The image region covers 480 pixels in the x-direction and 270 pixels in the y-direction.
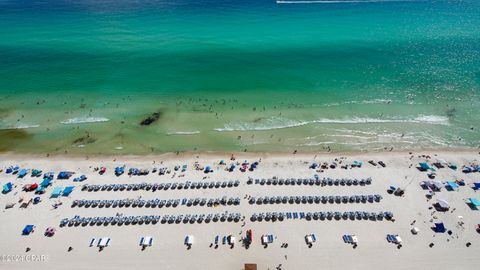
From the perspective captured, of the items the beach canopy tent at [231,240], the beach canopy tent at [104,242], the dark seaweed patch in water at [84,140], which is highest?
the dark seaweed patch in water at [84,140]

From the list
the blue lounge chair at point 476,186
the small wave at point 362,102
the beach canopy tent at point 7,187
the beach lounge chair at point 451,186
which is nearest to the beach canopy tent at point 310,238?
the beach lounge chair at point 451,186

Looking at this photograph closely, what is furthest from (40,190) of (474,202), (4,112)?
(474,202)

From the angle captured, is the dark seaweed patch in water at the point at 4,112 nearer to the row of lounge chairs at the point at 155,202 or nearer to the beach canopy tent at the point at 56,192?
the beach canopy tent at the point at 56,192

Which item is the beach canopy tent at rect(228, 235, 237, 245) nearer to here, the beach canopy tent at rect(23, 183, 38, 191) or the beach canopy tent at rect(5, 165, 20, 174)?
the beach canopy tent at rect(23, 183, 38, 191)

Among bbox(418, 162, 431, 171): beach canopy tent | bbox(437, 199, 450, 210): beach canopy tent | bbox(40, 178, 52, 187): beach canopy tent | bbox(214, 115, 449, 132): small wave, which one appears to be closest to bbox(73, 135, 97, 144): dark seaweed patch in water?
bbox(40, 178, 52, 187): beach canopy tent

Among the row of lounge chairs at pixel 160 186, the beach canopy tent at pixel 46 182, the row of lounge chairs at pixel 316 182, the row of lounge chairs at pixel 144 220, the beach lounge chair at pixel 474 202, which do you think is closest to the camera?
the row of lounge chairs at pixel 144 220

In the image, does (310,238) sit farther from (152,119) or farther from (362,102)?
(152,119)

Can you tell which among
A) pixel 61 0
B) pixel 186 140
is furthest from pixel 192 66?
pixel 61 0
